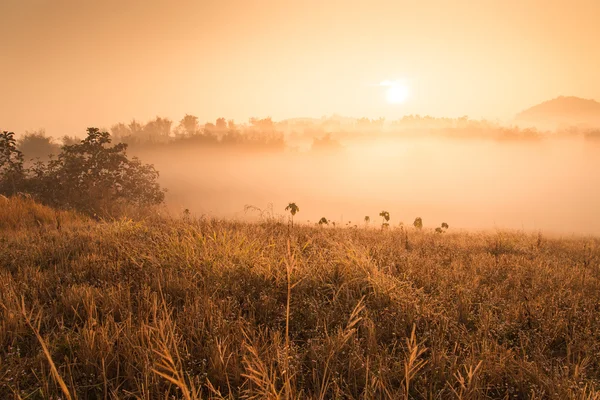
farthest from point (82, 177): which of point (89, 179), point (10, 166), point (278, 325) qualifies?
point (278, 325)

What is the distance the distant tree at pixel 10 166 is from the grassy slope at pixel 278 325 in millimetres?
10872

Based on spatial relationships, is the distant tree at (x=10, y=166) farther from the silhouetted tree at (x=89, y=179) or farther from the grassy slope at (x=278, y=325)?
the grassy slope at (x=278, y=325)

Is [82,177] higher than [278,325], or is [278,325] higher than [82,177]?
[82,177]

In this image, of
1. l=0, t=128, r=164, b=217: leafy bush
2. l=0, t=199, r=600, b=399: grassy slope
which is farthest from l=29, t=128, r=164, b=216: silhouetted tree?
l=0, t=199, r=600, b=399: grassy slope

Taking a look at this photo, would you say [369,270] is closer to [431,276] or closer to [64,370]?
[431,276]

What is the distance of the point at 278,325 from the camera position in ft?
10.0

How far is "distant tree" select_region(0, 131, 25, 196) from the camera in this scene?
13.6 metres

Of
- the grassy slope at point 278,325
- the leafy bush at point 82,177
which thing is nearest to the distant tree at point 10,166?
the leafy bush at point 82,177

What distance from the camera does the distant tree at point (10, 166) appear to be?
44.5 ft

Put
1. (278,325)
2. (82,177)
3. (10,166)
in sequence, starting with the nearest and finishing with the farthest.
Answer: (278,325) → (10,166) → (82,177)

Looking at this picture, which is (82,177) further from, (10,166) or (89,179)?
(10,166)

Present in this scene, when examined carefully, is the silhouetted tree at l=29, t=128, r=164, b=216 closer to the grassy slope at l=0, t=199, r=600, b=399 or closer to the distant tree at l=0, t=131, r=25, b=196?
the distant tree at l=0, t=131, r=25, b=196

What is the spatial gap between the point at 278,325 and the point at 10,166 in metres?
17.1

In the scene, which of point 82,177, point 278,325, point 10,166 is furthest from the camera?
point 82,177
